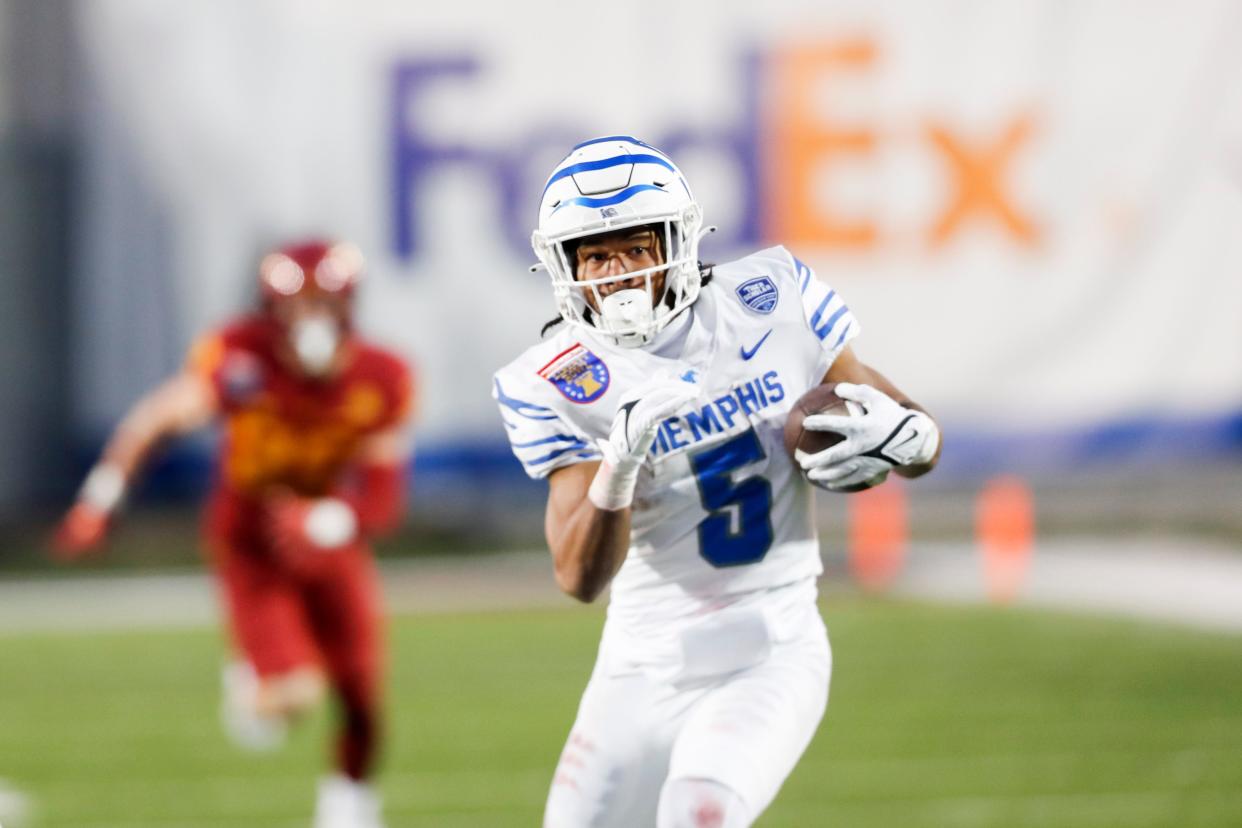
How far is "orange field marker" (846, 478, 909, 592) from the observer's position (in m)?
11.7

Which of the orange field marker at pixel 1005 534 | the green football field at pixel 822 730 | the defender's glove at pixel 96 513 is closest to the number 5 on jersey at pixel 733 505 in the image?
the green football field at pixel 822 730

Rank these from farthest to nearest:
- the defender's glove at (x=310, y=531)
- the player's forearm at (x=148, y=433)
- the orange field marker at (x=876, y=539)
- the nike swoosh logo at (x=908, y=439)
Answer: the orange field marker at (x=876, y=539), the player's forearm at (x=148, y=433), the defender's glove at (x=310, y=531), the nike swoosh logo at (x=908, y=439)

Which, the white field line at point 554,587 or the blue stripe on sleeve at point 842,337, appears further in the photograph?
the white field line at point 554,587

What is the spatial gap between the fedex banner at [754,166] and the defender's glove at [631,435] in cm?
978

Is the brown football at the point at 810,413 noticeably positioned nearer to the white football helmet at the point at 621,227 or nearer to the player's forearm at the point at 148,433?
the white football helmet at the point at 621,227

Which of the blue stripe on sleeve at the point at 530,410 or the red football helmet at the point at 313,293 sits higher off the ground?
the blue stripe on sleeve at the point at 530,410

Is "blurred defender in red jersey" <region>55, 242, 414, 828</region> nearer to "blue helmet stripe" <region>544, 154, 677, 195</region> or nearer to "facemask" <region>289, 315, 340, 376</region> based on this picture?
"facemask" <region>289, 315, 340, 376</region>

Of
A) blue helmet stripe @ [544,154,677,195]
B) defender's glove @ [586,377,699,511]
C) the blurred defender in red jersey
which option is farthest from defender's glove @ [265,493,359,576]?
defender's glove @ [586,377,699,511]

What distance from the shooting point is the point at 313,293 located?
5.42 m

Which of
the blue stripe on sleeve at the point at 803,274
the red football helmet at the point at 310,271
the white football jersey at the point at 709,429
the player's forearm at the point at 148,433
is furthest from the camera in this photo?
the player's forearm at the point at 148,433

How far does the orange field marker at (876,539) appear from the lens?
11.7 m

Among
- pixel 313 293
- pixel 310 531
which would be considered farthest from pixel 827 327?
pixel 310 531

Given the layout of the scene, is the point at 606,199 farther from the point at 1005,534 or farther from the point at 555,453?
the point at 1005,534

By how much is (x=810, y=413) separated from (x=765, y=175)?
997 cm
